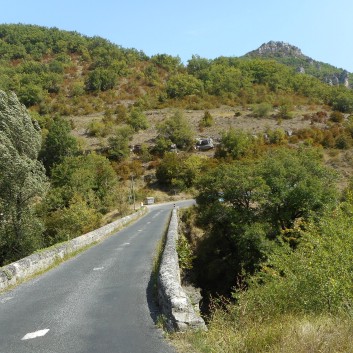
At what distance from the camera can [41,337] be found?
A: 625 centimetres

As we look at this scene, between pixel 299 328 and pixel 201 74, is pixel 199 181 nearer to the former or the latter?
pixel 299 328

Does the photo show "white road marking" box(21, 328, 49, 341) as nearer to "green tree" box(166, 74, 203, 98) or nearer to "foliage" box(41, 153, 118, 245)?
"foliage" box(41, 153, 118, 245)

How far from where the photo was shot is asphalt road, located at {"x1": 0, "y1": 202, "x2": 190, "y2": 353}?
5.84m

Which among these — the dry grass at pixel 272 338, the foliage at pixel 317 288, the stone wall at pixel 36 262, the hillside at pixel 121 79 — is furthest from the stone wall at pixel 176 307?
the hillside at pixel 121 79

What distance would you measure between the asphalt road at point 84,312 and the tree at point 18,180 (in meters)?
11.4

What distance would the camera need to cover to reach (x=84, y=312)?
7605 millimetres

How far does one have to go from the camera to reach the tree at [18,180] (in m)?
22.5

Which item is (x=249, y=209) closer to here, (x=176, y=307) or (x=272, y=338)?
(x=176, y=307)

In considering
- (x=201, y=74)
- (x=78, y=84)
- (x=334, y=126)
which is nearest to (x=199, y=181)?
(x=334, y=126)

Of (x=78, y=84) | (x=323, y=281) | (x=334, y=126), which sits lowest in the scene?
(x=323, y=281)

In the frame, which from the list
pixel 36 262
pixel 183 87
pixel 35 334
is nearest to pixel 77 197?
pixel 36 262

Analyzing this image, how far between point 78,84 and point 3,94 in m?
97.1

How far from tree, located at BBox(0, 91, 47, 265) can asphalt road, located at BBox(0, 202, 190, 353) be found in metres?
11.4

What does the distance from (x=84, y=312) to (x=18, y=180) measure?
17.4 m
